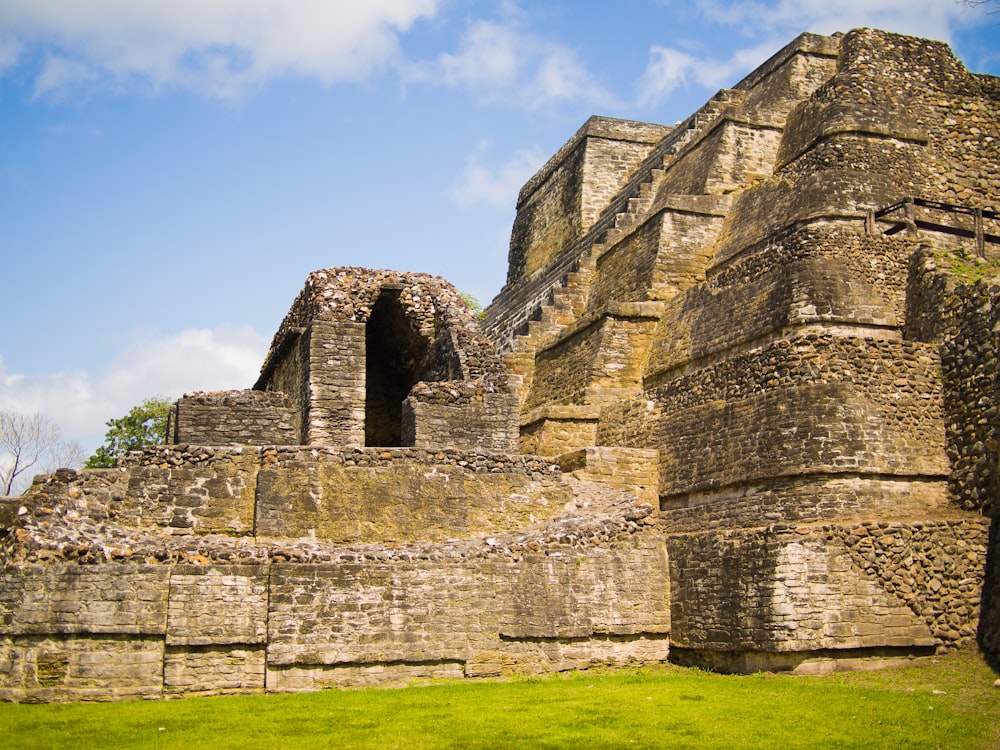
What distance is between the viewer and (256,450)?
15094 mm

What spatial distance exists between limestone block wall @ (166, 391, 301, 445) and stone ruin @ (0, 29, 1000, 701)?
0.12 ft

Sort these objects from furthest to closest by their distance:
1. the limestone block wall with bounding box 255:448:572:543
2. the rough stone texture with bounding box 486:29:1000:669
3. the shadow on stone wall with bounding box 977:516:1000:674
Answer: the limestone block wall with bounding box 255:448:572:543, the rough stone texture with bounding box 486:29:1000:669, the shadow on stone wall with bounding box 977:516:1000:674

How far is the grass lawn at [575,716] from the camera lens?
10.1 m

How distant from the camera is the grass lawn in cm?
1012

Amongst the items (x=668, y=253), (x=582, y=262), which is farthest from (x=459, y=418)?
(x=582, y=262)

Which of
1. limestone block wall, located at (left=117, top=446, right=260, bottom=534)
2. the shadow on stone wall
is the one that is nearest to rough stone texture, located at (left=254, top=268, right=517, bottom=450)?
limestone block wall, located at (left=117, top=446, right=260, bottom=534)

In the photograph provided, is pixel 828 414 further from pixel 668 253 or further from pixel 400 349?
pixel 400 349

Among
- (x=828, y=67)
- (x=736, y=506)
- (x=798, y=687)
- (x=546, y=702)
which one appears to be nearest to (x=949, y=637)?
(x=798, y=687)

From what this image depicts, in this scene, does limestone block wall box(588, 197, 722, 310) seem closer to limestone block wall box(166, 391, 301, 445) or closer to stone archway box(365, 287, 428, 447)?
stone archway box(365, 287, 428, 447)

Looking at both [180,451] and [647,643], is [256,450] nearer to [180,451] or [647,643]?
[180,451]

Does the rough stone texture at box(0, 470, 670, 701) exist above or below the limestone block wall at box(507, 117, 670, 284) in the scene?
below

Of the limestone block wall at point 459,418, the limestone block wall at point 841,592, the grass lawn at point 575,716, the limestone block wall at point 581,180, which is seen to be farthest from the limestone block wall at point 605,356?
the limestone block wall at point 581,180

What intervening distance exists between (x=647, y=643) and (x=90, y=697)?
6836 mm

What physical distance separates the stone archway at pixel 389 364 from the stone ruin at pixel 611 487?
8 cm
